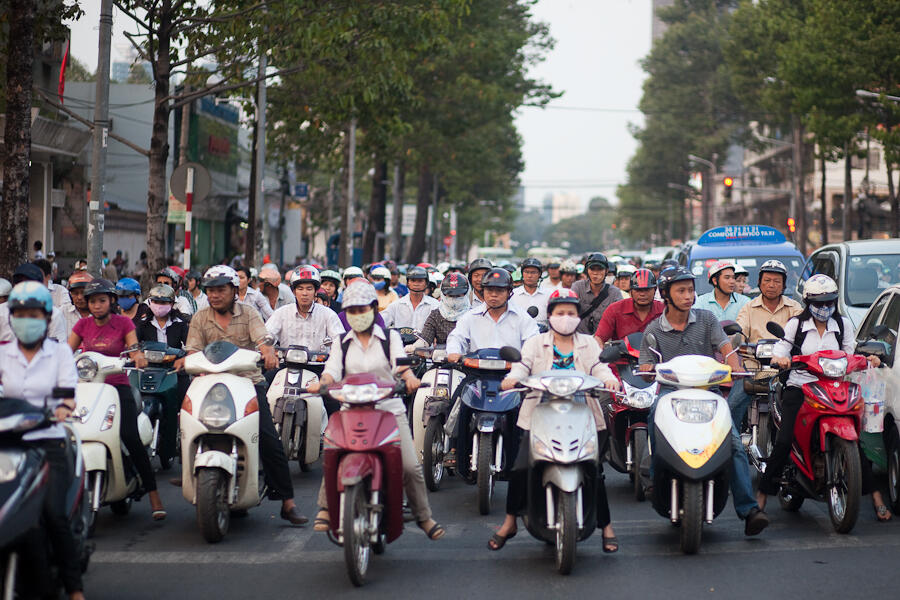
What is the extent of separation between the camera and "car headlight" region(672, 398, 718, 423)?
750 cm

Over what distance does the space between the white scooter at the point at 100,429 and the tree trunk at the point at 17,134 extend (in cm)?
579

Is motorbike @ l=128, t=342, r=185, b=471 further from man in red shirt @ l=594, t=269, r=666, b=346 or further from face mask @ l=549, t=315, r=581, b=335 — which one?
man in red shirt @ l=594, t=269, r=666, b=346

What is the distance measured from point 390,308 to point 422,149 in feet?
89.5

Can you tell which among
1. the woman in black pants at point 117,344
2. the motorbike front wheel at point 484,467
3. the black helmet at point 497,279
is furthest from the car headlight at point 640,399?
the woman in black pants at point 117,344

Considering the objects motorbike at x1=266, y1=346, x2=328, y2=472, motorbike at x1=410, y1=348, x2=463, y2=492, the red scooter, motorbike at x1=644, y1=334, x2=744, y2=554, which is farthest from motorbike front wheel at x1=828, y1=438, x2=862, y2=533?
motorbike at x1=266, y1=346, x2=328, y2=472

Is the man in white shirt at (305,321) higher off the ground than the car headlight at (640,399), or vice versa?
the man in white shirt at (305,321)

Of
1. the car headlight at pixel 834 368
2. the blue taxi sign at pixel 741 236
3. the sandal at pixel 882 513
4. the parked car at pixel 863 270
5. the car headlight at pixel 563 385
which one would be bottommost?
the sandal at pixel 882 513

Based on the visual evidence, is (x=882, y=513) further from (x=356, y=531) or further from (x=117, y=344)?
(x=117, y=344)

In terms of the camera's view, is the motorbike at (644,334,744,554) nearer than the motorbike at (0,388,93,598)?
No

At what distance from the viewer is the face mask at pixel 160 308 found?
11.2 m

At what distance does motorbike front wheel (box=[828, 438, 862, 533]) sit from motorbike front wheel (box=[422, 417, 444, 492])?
10.3 ft

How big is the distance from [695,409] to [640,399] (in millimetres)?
1629

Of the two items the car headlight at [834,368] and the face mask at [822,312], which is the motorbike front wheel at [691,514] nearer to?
the car headlight at [834,368]

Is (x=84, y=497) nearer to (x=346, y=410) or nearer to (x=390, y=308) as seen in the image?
(x=346, y=410)
